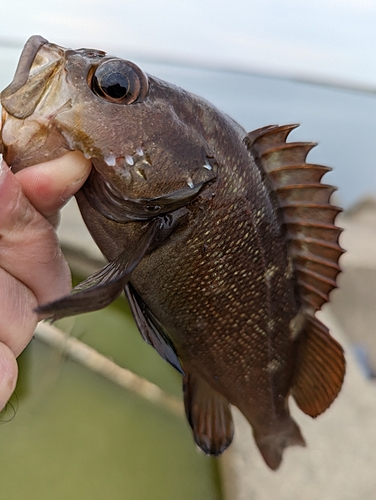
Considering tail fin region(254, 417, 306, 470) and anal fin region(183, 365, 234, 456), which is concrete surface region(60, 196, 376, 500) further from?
anal fin region(183, 365, 234, 456)

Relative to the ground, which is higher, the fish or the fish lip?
the fish lip

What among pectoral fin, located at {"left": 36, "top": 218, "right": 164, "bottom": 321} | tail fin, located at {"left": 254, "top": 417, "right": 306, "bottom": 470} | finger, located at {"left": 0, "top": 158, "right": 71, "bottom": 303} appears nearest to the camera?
pectoral fin, located at {"left": 36, "top": 218, "right": 164, "bottom": 321}

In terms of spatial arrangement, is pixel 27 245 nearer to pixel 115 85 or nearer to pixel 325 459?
pixel 115 85

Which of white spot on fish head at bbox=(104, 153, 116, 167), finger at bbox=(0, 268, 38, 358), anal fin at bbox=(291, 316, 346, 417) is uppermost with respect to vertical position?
white spot on fish head at bbox=(104, 153, 116, 167)

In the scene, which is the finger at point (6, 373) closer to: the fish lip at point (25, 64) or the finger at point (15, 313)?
the finger at point (15, 313)

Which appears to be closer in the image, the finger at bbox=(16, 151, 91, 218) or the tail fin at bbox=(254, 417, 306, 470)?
the finger at bbox=(16, 151, 91, 218)

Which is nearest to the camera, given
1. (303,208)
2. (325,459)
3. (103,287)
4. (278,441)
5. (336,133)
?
(103,287)

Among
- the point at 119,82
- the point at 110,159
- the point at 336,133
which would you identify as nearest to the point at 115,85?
the point at 119,82

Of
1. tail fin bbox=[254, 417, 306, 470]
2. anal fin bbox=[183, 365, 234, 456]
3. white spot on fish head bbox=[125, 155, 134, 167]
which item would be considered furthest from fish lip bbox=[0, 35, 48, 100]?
tail fin bbox=[254, 417, 306, 470]
